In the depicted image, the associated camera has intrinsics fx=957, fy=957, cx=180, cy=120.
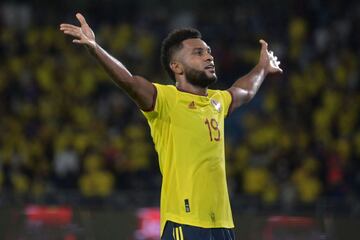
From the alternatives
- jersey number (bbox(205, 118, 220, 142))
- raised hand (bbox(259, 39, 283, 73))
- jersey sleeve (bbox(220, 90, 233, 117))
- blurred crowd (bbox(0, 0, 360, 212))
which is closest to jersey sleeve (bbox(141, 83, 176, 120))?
jersey number (bbox(205, 118, 220, 142))

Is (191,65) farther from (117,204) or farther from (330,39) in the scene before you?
(330,39)

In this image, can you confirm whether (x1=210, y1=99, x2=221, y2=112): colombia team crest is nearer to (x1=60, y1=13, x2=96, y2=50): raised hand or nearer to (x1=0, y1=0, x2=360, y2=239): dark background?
(x1=60, y1=13, x2=96, y2=50): raised hand

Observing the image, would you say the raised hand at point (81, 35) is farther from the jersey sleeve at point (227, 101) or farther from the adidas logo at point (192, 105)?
the jersey sleeve at point (227, 101)

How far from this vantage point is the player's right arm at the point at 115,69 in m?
5.55

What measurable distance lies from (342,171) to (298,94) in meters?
2.40

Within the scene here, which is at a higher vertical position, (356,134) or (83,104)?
(83,104)

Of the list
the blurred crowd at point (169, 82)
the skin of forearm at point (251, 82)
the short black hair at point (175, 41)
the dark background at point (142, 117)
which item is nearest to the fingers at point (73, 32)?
the short black hair at point (175, 41)

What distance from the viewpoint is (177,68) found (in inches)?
240

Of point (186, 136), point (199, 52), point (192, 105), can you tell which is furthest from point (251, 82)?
point (186, 136)

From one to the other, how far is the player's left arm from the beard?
424 millimetres

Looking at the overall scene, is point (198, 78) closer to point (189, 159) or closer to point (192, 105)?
point (192, 105)

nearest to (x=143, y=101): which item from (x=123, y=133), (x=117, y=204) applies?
(x=117, y=204)

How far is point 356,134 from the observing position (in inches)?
539

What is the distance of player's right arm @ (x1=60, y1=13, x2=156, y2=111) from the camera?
18.2 ft
